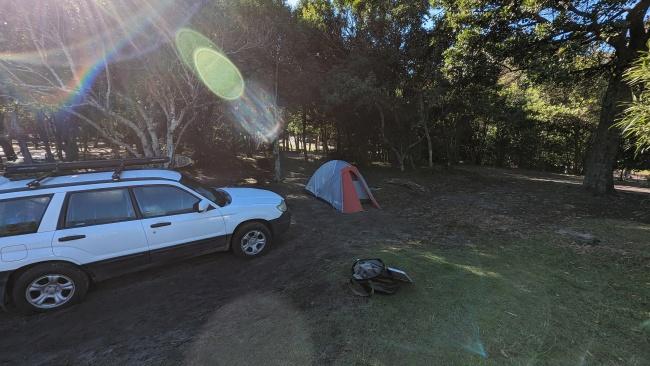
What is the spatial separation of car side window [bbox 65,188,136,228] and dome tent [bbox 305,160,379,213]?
16.9ft

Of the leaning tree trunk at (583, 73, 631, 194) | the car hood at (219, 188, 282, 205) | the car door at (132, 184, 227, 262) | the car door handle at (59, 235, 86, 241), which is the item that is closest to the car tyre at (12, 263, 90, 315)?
the car door handle at (59, 235, 86, 241)

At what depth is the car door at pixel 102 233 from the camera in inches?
150

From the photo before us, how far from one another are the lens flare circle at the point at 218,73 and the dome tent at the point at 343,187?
13.0ft

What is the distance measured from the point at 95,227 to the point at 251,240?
2161 millimetres

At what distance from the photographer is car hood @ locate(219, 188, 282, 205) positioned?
523cm

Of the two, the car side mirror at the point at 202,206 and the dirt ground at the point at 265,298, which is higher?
the car side mirror at the point at 202,206

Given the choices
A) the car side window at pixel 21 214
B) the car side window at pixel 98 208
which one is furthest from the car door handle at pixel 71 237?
the car side window at pixel 21 214

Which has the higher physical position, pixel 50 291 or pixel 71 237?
pixel 71 237

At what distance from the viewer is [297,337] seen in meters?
3.12

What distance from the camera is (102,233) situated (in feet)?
12.9

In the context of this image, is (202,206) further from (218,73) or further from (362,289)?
(218,73)

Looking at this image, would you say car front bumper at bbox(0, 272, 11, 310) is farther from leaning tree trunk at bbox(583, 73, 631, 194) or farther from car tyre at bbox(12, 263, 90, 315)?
leaning tree trunk at bbox(583, 73, 631, 194)

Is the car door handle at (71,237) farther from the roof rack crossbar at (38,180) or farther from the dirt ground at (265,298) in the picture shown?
the dirt ground at (265,298)

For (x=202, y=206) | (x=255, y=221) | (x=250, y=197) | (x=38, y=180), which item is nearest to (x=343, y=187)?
(x=250, y=197)
